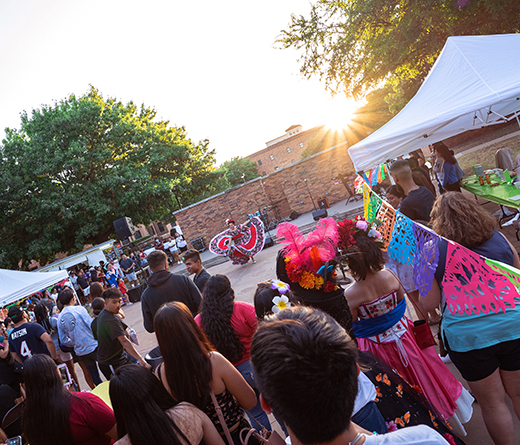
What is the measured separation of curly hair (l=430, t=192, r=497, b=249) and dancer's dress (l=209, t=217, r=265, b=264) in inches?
349

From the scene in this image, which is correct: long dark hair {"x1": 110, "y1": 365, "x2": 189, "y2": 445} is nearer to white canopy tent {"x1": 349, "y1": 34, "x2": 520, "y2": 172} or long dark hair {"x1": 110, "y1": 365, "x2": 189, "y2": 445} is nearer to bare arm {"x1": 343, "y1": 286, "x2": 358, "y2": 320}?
bare arm {"x1": 343, "y1": 286, "x2": 358, "y2": 320}

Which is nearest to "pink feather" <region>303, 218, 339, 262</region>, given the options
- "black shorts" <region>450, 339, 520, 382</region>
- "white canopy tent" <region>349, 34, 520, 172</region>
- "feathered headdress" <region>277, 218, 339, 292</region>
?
"feathered headdress" <region>277, 218, 339, 292</region>

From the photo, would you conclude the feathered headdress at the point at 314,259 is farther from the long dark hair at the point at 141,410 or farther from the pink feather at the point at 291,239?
the long dark hair at the point at 141,410

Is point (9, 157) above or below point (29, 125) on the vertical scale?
below

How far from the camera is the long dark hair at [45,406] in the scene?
1.96 metres

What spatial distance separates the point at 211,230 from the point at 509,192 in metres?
15.3

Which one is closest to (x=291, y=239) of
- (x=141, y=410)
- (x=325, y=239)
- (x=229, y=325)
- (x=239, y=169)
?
(x=325, y=239)

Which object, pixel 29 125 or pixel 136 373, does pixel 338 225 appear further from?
pixel 29 125

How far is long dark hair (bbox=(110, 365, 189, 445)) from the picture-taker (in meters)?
Result: 1.56

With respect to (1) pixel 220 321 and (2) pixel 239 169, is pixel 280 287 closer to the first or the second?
(1) pixel 220 321

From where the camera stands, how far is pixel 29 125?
21.0m

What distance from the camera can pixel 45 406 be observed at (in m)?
2.02

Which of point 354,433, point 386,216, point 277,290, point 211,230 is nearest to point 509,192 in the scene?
point 386,216

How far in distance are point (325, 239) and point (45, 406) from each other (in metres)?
2.24
